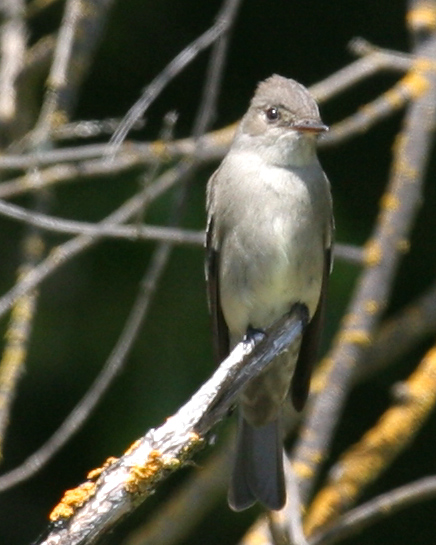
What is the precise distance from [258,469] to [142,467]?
1499 millimetres

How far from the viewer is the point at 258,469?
15.0 ft

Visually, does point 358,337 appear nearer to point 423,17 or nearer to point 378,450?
point 378,450

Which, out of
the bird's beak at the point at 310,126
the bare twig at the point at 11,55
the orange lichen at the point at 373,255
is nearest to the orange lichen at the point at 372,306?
the orange lichen at the point at 373,255

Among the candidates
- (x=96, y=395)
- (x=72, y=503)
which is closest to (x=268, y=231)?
(x=96, y=395)

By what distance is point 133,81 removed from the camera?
566 cm

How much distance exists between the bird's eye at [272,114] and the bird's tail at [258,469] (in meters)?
1.03

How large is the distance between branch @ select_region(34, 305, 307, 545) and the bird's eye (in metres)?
1.09

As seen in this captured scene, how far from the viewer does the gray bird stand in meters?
4.36

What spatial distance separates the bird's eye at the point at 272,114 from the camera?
4.48 metres

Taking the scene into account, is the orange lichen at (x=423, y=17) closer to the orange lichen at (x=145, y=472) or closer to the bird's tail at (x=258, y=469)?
the bird's tail at (x=258, y=469)

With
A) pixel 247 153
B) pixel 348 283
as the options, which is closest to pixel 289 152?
pixel 247 153

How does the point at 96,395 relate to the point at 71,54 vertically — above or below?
below

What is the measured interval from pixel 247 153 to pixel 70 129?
57 cm

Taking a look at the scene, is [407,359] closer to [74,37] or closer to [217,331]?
[217,331]
